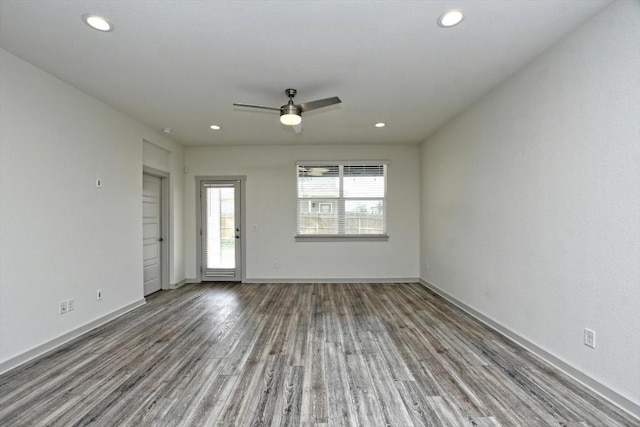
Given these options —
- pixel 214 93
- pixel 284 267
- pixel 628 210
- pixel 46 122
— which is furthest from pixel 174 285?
pixel 628 210

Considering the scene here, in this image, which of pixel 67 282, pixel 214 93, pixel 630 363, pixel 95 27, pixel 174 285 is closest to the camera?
pixel 630 363

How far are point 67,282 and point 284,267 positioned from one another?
327 centimetres

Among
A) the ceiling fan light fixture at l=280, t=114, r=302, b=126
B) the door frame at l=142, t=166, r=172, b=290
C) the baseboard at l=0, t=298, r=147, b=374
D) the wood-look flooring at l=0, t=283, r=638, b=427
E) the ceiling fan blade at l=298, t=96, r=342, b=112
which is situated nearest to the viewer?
the wood-look flooring at l=0, t=283, r=638, b=427

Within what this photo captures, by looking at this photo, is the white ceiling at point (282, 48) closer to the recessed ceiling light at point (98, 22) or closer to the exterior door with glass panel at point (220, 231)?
the recessed ceiling light at point (98, 22)

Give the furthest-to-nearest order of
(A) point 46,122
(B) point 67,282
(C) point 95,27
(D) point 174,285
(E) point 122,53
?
(D) point 174,285 → (B) point 67,282 → (A) point 46,122 → (E) point 122,53 → (C) point 95,27

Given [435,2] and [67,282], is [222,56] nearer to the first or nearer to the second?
[435,2]

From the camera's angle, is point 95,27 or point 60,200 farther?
point 60,200

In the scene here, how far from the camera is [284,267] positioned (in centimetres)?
555

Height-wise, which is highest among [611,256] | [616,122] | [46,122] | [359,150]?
[359,150]

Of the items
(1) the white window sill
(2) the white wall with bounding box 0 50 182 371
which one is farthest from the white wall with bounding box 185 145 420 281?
(2) the white wall with bounding box 0 50 182 371

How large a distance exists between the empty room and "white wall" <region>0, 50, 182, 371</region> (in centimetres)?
2

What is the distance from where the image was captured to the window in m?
5.60

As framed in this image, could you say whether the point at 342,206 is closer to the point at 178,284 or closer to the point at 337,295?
the point at 337,295

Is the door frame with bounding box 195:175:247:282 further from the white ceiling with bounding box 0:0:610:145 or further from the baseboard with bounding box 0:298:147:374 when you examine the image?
the white ceiling with bounding box 0:0:610:145
